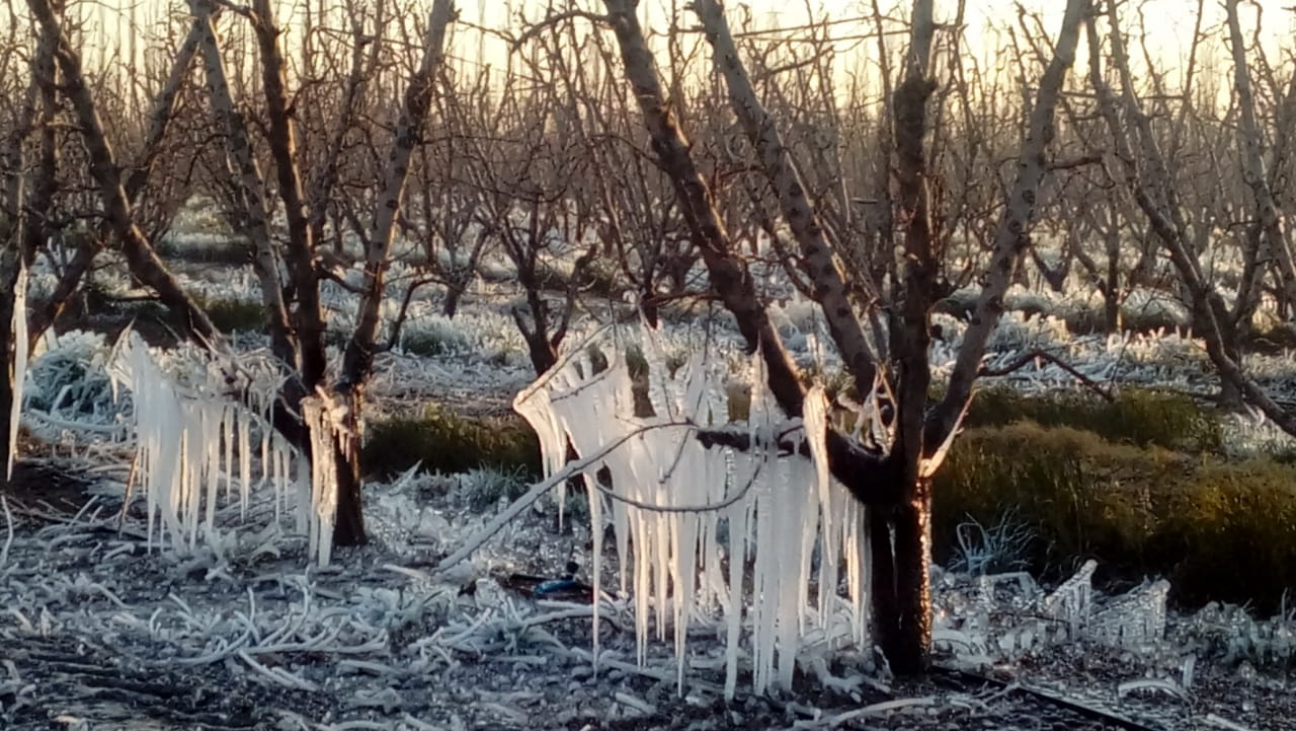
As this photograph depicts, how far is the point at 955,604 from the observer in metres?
A: 5.21

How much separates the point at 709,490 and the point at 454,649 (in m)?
1.16

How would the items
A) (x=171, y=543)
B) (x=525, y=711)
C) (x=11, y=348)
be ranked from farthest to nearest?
(x=11, y=348)
(x=171, y=543)
(x=525, y=711)

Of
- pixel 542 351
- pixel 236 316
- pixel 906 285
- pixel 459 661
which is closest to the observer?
pixel 906 285

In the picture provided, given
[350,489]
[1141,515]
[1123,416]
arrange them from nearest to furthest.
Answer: [350,489]
[1141,515]
[1123,416]

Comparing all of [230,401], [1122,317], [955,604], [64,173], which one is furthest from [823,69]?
[1122,317]

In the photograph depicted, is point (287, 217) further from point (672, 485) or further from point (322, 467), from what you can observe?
point (672, 485)

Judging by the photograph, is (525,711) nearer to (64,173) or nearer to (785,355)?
(785,355)

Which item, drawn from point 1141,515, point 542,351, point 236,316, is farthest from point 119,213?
point 236,316

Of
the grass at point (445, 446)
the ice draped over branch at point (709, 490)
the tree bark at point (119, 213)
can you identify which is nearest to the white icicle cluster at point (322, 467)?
the tree bark at point (119, 213)

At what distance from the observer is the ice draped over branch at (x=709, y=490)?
3.70 m

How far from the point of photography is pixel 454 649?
4465mm

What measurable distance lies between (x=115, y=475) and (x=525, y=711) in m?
4.07

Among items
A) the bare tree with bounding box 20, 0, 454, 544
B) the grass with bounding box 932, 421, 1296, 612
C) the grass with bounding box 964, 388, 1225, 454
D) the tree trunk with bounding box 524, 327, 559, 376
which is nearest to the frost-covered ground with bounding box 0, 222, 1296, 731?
the grass with bounding box 932, 421, 1296, 612

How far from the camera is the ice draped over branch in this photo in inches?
146
